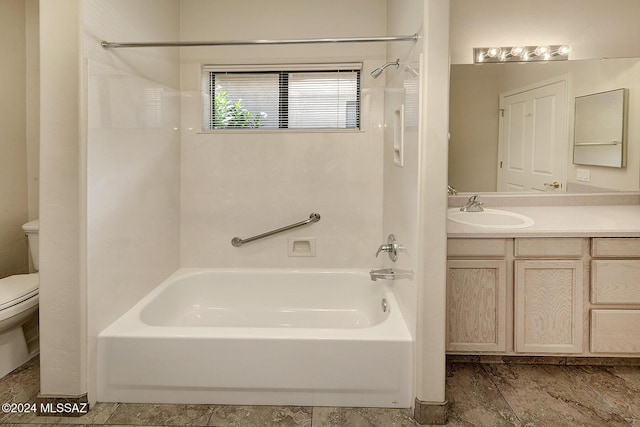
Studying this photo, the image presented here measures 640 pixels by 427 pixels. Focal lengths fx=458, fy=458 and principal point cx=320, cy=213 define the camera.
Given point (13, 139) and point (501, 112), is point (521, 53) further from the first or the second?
point (13, 139)

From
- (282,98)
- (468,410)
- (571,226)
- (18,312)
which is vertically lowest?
(468,410)

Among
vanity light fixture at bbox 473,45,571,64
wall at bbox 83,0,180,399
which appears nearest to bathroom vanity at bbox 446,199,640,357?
vanity light fixture at bbox 473,45,571,64

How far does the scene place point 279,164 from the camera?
3.11 m

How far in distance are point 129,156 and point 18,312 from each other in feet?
3.10

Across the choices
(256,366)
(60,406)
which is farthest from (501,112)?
(60,406)

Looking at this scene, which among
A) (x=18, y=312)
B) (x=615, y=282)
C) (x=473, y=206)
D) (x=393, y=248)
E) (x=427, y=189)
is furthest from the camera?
(x=473, y=206)

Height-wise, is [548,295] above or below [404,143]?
below

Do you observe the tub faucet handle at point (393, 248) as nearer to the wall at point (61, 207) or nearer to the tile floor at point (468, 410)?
the tile floor at point (468, 410)

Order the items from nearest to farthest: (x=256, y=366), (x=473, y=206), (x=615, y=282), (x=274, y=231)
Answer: (x=256, y=366) → (x=615, y=282) → (x=473, y=206) → (x=274, y=231)

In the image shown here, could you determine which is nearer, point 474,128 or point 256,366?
point 256,366

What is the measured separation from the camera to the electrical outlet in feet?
9.70

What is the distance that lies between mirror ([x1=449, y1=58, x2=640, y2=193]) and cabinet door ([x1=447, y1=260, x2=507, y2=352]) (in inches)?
30.7

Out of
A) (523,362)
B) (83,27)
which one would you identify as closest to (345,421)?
(523,362)

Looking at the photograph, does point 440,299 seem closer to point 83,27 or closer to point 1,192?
point 83,27
